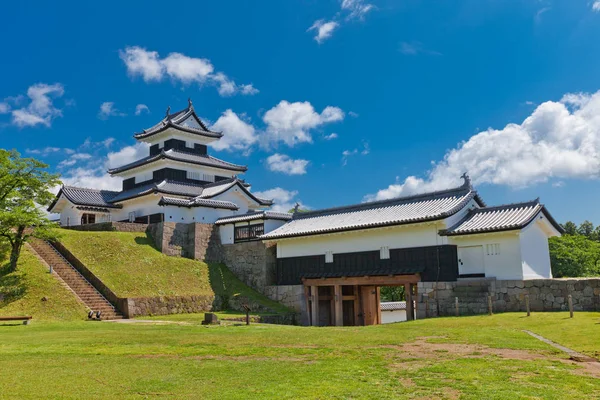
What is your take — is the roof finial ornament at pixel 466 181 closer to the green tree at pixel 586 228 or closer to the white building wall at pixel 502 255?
the white building wall at pixel 502 255

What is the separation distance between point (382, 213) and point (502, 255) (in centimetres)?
820

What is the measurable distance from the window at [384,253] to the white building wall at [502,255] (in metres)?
4.97

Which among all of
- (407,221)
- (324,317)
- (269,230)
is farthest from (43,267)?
(407,221)

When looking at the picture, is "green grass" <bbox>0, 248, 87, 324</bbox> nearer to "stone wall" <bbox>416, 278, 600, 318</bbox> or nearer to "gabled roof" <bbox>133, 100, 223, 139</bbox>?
"stone wall" <bbox>416, 278, 600, 318</bbox>

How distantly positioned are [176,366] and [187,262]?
1024 inches

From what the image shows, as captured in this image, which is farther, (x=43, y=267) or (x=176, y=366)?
(x=43, y=267)

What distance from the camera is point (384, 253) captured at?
31578 millimetres

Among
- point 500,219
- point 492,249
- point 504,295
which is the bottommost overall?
point 504,295

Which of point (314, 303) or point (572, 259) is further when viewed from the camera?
point (572, 259)

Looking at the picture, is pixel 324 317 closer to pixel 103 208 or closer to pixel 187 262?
pixel 187 262

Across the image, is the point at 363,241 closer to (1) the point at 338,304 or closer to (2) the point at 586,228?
(1) the point at 338,304

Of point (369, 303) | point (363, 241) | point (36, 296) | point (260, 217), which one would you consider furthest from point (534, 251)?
point (36, 296)

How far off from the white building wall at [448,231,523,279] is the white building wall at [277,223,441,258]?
2421 millimetres

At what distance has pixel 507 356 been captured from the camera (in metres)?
12.7
